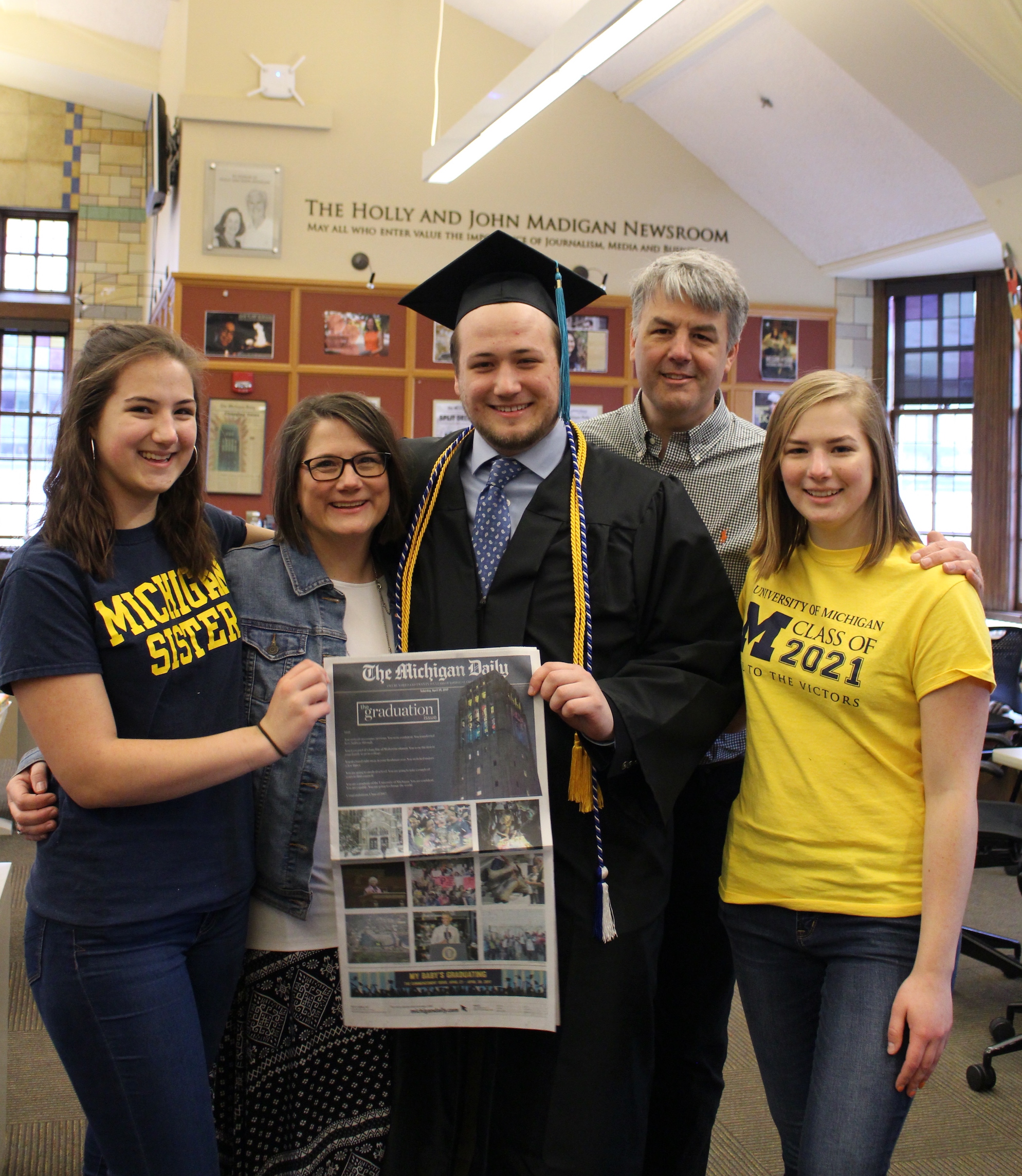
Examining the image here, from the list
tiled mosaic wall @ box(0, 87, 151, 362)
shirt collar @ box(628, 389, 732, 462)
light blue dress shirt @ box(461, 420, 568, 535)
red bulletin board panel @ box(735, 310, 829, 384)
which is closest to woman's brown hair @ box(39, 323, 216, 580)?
→ light blue dress shirt @ box(461, 420, 568, 535)

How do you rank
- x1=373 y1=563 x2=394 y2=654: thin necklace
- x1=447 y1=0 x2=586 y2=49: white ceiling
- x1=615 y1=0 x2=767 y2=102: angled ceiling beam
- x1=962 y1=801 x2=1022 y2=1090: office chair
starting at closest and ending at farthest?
x1=373 y1=563 x2=394 y2=654: thin necklace
x1=962 y1=801 x2=1022 y2=1090: office chair
x1=615 y1=0 x2=767 y2=102: angled ceiling beam
x1=447 y1=0 x2=586 y2=49: white ceiling

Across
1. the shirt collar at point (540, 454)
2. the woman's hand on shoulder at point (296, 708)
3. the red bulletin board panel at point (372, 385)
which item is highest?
the red bulletin board panel at point (372, 385)

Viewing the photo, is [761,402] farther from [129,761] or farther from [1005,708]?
[129,761]

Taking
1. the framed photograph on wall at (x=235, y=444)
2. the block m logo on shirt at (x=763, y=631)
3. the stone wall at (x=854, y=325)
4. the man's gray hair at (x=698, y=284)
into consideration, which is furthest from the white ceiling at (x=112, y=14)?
the block m logo on shirt at (x=763, y=631)

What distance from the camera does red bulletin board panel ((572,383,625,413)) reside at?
8.20 meters

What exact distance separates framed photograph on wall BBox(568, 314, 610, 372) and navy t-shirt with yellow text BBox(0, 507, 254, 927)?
6.99 metres

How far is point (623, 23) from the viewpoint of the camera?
470 cm

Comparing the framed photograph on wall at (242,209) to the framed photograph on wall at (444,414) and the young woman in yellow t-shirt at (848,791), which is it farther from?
the young woman in yellow t-shirt at (848,791)

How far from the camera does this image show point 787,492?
1688 millimetres

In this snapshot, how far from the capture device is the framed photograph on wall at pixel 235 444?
309 inches

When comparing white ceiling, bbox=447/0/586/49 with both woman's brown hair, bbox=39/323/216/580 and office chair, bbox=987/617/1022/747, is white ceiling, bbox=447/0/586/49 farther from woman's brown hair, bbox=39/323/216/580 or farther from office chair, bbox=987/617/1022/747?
woman's brown hair, bbox=39/323/216/580

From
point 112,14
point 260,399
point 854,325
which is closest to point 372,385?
point 260,399

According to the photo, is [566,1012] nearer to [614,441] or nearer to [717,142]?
[614,441]

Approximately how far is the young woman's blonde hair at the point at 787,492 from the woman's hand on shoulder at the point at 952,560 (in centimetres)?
5
